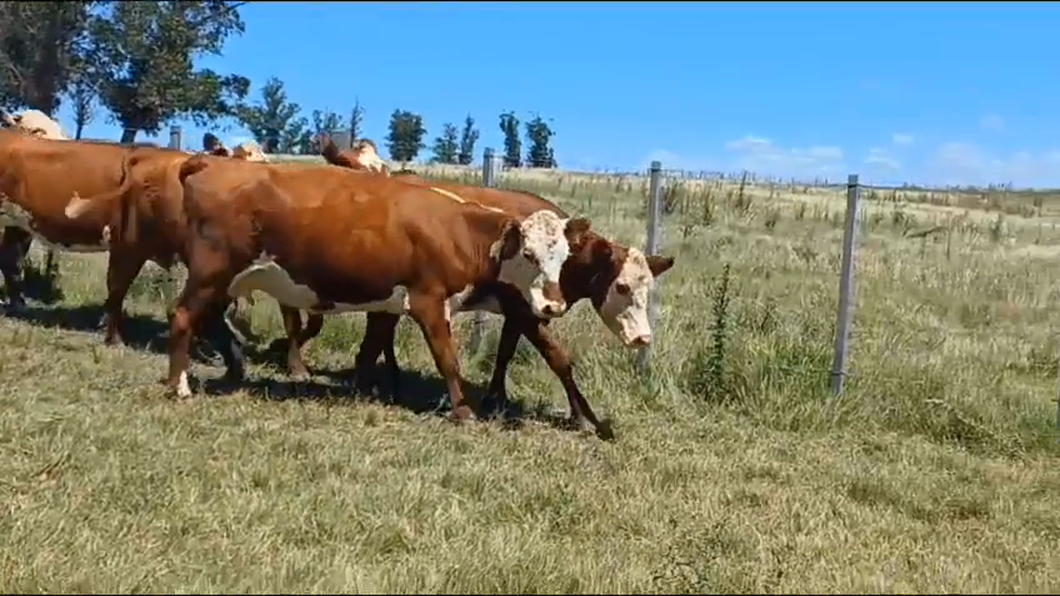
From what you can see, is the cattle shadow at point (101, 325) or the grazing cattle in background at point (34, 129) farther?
the grazing cattle in background at point (34, 129)

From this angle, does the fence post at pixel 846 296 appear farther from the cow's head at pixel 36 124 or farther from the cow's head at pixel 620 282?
the cow's head at pixel 36 124

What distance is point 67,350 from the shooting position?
10.7m

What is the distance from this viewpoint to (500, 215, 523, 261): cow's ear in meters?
9.14

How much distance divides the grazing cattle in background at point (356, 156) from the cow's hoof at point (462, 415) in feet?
11.5

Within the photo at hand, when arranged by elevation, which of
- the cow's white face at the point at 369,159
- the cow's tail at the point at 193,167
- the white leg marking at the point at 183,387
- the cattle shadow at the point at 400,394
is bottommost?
the cattle shadow at the point at 400,394

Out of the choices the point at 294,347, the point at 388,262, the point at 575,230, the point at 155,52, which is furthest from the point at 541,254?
the point at 155,52

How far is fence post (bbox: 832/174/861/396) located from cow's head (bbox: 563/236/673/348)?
157 cm

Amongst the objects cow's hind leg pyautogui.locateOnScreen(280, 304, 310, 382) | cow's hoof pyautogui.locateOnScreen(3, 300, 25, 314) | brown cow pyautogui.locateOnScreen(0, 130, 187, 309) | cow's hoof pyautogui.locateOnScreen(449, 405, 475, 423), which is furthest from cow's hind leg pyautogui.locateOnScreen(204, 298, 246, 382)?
cow's hoof pyautogui.locateOnScreen(3, 300, 25, 314)

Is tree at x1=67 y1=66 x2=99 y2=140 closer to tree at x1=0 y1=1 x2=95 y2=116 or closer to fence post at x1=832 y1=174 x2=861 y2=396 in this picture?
tree at x1=0 y1=1 x2=95 y2=116

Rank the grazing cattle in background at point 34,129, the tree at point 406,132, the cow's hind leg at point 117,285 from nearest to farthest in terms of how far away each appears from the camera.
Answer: the cow's hind leg at point 117,285
the grazing cattle in background at point 34,129
the tree at point 406,132

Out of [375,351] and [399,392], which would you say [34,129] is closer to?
[375,351]

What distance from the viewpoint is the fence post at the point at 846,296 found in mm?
10211

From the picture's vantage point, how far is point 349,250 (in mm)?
9203

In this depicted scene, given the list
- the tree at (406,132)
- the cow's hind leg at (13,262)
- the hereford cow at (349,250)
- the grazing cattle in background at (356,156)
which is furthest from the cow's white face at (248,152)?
the tree at (406,132)
